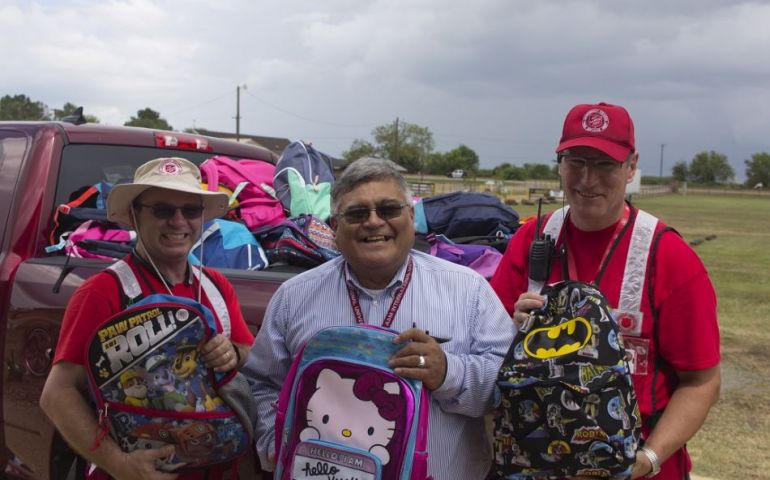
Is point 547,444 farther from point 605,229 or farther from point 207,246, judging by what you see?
point 207,246

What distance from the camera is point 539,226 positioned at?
226 cm

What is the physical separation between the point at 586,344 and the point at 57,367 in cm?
154

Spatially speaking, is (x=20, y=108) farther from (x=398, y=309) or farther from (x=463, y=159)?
(x=398, y=309)

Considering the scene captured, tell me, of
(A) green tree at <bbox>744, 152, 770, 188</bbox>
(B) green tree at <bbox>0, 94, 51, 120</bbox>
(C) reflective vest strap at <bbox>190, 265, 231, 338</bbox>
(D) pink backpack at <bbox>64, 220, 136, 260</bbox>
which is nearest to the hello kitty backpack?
(C) reflective vest strap at <bbox>190, 265, 231, 338</bbox>

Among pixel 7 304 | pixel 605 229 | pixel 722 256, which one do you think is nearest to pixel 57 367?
pixel 7 304

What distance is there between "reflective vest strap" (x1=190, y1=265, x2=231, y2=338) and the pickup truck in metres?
0.32

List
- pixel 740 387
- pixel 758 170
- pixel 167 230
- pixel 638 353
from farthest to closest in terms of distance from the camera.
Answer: pixel 758 170 < pixel 740 387 < pixel 167 230 < pixel 638 353

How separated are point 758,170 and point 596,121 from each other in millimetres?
124226

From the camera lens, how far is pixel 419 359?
182 cm

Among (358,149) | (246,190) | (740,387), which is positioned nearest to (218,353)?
(246,190)

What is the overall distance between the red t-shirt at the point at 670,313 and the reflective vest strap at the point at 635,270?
0.02 meters

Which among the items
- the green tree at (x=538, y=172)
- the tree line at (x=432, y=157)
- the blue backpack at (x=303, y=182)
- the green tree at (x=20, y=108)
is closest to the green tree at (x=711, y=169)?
the tree line at (x=432, y=157)

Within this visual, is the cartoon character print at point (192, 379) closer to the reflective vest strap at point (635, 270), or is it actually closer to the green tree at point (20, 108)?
the reflective vest strap at point (635, 270)

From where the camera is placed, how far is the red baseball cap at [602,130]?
2029 millimetres
